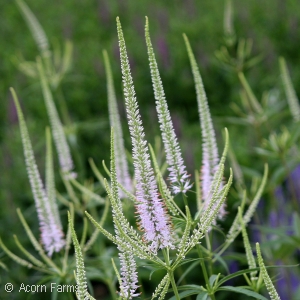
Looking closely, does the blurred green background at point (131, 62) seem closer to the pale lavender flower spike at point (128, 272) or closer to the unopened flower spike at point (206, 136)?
the unopened flower spike at point (206, 136)

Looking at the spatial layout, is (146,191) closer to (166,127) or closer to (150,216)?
(150,216)

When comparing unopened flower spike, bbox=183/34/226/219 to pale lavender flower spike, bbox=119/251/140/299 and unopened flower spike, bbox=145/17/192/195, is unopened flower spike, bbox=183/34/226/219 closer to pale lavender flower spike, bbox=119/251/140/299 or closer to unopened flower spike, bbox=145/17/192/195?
unopened flower spike, bbox=145/17/192/195

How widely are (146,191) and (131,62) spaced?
554 cm

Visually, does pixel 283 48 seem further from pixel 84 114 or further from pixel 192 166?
pixel 192 166

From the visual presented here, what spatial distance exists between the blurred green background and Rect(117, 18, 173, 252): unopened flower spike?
8.48ft

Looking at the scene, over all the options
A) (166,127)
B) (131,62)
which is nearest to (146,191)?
(166,127)

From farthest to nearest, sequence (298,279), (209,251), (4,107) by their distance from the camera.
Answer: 1. (4,107)
2. (298,279)
3. (209,251)

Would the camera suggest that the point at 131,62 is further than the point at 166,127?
Yes

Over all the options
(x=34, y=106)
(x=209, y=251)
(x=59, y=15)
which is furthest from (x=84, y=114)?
(x=209, y=251)

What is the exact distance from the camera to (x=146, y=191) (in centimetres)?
156

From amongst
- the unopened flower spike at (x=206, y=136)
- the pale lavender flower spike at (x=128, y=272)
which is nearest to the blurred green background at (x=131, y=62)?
the unopened flower spike at (x=206, y=136)

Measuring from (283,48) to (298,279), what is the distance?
444 centimetres

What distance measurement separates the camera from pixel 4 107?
7.18m

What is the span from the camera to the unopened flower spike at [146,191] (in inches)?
58.3
